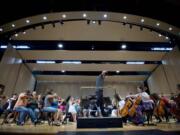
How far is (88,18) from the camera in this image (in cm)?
1058

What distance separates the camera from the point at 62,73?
734 inches

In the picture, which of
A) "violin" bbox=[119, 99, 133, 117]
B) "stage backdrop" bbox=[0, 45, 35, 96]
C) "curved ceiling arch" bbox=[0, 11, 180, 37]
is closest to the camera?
"violin" bbox=[119, 99, 133, 117]

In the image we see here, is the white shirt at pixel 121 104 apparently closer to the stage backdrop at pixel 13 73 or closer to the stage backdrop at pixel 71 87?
the stage backdrop at pixel 13 73

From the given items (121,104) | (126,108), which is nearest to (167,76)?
(121,104)

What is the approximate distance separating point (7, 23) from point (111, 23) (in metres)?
5.03

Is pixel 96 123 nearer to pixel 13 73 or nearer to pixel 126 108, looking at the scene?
pixel 126 108

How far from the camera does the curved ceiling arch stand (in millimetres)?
10016

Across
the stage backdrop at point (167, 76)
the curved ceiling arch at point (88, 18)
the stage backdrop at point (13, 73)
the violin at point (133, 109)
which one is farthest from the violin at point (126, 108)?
the stage backdrop at point (13, 73)

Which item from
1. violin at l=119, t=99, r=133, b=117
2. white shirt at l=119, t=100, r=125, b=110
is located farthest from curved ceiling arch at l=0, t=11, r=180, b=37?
violin at l=119, t=99, r=133, b=117

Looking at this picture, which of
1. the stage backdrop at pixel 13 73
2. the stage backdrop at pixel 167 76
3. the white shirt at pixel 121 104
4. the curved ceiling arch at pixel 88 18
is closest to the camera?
the white shirt at pixel 121 104

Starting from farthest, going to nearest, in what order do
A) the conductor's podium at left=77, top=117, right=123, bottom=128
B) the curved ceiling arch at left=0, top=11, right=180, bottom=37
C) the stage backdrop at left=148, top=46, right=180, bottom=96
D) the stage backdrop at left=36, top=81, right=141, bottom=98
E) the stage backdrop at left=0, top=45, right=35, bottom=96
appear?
the stage backdrop at left=36, top=81, right=141, bottom=98
the stage backdrop at left=148, top=46, right=180, bottom=96
the stage backdrop at left=0, top=45, right=35, bottom=96
the curved ceiling arch at left=0, top=11, right=180, bottom=37
the conductor's podium at left=77, top=117, right=123, bottom=128

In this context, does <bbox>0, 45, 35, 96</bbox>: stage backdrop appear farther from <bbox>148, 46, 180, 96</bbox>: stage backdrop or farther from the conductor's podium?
<bbox>148, 46, 180, 96</bbox>: stage backdrop

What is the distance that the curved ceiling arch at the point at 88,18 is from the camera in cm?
1002

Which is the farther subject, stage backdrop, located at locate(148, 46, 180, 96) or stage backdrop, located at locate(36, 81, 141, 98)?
stage backdrop, located at locate(36, 81, 141, 98)
